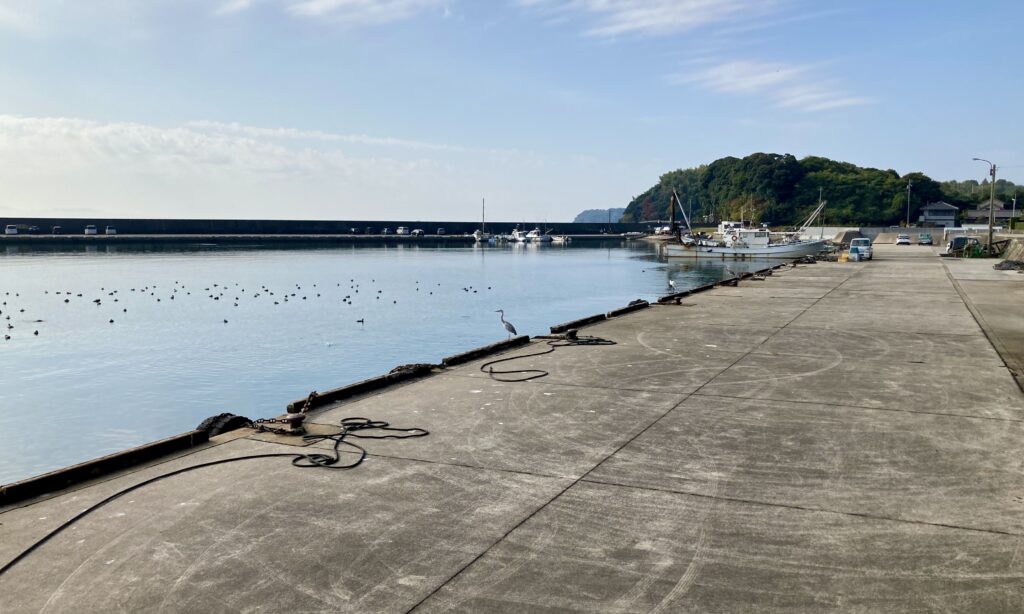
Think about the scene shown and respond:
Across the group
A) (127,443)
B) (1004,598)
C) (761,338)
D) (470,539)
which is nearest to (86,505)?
(470,539)

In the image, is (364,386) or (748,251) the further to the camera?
(748,251)

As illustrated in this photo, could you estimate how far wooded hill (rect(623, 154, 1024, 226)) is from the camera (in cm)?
15750

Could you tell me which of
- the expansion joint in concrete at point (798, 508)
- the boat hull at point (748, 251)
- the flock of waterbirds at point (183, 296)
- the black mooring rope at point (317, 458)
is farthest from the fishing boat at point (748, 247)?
the expansion joint in concrete at point (798, 508)

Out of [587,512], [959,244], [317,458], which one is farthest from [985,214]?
[317,458]

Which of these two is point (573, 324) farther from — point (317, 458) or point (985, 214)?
point (985, 214)

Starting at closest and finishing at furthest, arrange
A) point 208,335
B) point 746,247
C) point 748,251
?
point 208,335 < point 748,251 < point 746,247

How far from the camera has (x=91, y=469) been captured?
752 cm

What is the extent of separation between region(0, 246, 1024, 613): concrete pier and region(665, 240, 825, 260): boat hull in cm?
7427

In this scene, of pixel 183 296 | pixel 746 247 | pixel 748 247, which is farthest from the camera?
pixel 746 247

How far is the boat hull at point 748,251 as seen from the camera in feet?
269

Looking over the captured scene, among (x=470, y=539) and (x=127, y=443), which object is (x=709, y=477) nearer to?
(x=470, y=539)

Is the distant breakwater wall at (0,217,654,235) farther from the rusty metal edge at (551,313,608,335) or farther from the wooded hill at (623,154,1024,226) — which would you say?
the rusty metal edge at (551,313,608,335)

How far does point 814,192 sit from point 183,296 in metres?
153

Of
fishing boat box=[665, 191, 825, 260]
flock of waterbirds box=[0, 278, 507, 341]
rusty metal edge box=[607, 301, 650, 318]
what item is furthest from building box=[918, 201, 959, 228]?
rusty metal edge box=[607, 301, 650, 318]
